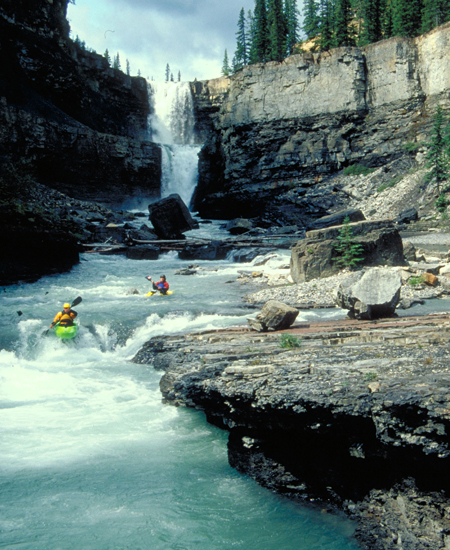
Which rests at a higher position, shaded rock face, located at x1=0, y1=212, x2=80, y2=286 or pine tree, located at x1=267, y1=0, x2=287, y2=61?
pine tree, located at x1=267, y1=0, x2=287, y2=61

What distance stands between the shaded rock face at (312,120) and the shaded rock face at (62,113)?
9.79 m

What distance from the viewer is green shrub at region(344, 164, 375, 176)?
1709 inches

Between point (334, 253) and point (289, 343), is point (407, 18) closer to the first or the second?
point (334, 253)

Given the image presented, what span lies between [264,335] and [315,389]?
361cm

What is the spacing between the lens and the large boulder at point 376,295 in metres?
9.31

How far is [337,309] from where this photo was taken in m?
12.2

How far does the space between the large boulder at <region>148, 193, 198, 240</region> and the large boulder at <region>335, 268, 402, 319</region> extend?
24601 mm

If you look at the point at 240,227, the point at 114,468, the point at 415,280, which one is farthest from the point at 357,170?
the point at 114,468

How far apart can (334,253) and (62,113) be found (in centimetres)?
4239

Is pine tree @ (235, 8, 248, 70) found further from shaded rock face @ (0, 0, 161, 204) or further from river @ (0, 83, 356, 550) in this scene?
river @ (0, 83, 356, 550)

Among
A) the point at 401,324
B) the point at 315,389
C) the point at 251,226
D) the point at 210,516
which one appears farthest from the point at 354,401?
the point at 251,226

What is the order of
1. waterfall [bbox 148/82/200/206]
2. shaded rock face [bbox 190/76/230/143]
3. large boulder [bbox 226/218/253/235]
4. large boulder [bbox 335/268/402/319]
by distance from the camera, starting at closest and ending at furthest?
large boulder [bbox 335/268/402/319] < large boulder [bbox 226/218/253/235] < waterfall [bbox 148/82/200/206] < shaded rock face [bbox 190/76/230/143]

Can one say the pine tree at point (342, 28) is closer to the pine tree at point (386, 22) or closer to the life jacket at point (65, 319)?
the pine tree at point (386, 22)

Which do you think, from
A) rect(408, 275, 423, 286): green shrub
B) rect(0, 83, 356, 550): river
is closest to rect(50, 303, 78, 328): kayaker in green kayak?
rect(0, 83, 356, 550): river
